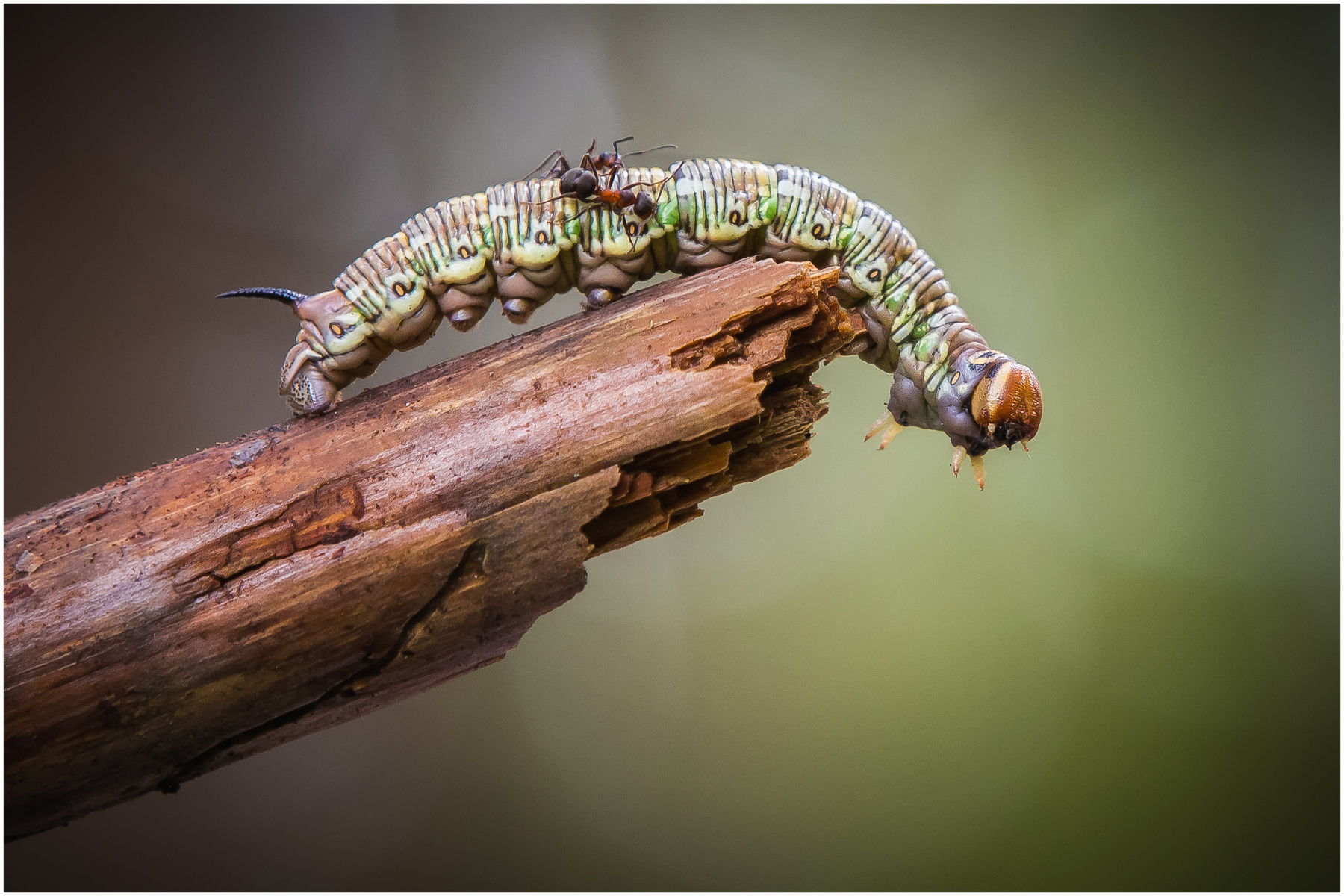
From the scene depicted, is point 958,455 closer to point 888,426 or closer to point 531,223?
point 888,426

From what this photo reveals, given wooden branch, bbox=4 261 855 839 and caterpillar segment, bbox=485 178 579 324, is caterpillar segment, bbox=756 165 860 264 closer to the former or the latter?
wooden branch, bbox=4 261 855 839

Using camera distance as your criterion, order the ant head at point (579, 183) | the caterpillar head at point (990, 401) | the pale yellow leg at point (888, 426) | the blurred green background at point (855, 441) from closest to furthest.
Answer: the ant head at point (579, 183) < the caterpillar head at point (990, 401) < the pale yellow leg at point (888, 426) < the blurred green background at point (855, 441)

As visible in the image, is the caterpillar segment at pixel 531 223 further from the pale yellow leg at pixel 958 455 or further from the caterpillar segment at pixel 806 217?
the pale yellow leg at pixel 958 455

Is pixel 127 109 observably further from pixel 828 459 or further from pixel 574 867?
pixel 574 867

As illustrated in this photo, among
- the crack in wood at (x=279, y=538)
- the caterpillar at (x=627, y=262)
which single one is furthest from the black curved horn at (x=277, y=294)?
the crack in wood at (x=279, y=538)

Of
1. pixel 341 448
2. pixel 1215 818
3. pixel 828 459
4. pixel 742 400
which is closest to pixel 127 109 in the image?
pixel 341 448

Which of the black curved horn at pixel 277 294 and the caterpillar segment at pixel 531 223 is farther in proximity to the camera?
the black curved horn at pixel 277 294
